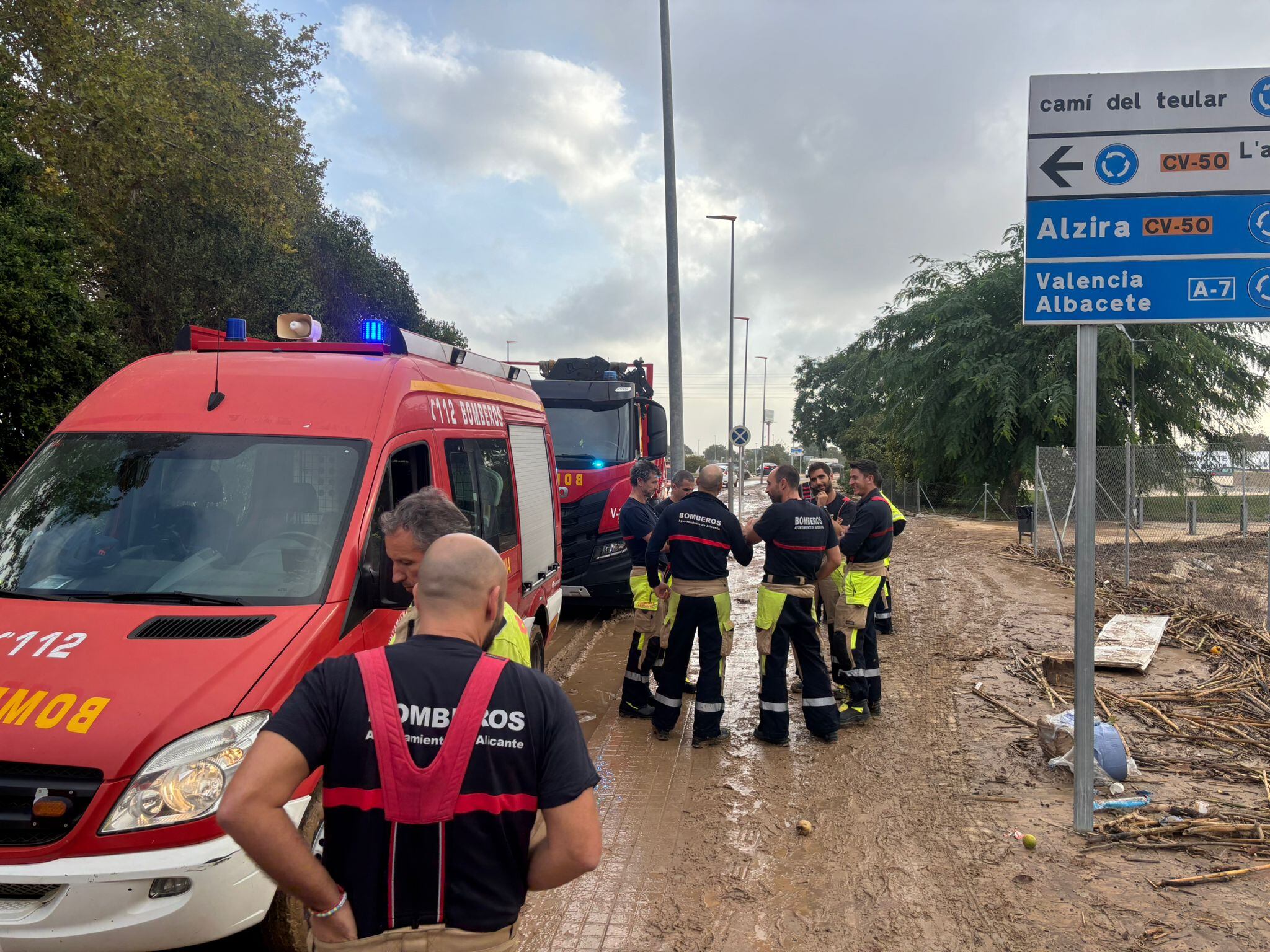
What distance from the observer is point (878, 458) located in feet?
161

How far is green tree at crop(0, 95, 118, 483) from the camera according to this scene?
10133mm

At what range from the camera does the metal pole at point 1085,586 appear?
16.3 feet

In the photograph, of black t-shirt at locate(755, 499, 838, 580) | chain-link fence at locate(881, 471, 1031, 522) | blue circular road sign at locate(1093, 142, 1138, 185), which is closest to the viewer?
blue circular road sign at locate(1093, 142, 1138, 185)

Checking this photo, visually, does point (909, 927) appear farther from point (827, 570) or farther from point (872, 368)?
point (872, 368)

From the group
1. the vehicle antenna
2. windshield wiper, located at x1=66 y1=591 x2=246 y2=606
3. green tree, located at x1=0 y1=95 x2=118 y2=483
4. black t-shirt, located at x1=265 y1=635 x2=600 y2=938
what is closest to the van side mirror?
green tree, located at x1=0 y1=95 x2=118 y2=483

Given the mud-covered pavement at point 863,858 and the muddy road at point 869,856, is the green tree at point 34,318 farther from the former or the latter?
the mud-covered pavement at point 863,858

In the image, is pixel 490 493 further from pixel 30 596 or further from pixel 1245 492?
pixel 1245 492

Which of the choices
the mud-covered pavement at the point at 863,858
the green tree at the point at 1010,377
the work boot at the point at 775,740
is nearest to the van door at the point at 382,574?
the mud-covered pavement at the point at 863,858

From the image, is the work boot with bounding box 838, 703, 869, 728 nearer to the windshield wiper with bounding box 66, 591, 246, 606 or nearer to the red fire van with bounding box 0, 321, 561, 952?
the red fire van with bounding box 0, 321, 561, 952

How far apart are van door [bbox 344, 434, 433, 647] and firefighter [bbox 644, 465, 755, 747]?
2.42 m

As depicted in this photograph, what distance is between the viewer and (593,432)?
11.4 m

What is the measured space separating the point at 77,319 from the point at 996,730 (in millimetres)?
10985

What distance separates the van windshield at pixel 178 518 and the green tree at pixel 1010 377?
1074 inches

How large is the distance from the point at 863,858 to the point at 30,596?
13.1 ft
